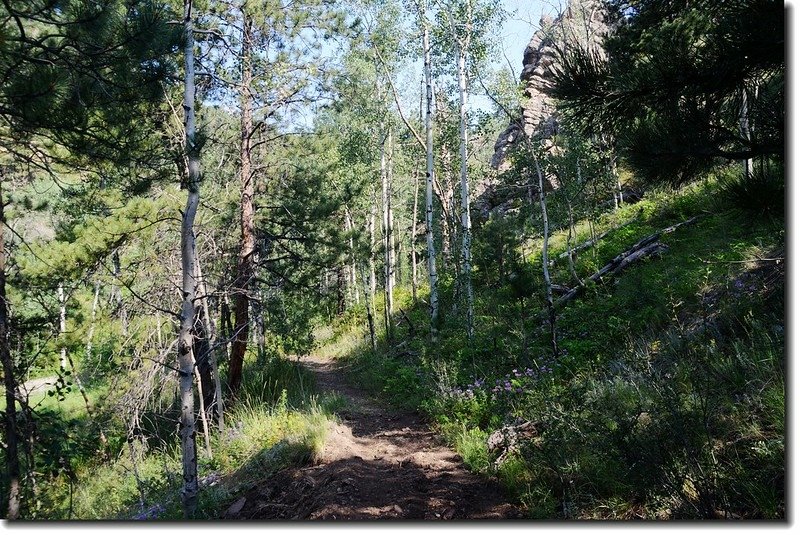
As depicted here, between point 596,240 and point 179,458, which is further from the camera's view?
point 596,240

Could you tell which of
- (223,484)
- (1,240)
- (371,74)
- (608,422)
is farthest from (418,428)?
(371,74)

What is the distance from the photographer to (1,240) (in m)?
3.73

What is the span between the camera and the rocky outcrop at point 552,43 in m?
2.93

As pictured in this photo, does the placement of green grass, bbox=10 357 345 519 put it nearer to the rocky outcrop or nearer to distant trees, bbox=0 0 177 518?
distant trees, bbox=0 0 177 518

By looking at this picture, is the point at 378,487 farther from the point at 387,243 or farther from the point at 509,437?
the point at 387,243

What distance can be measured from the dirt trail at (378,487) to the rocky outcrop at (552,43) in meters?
3.05

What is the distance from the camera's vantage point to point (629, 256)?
9922mm

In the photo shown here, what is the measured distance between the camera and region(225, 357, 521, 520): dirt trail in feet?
11.0

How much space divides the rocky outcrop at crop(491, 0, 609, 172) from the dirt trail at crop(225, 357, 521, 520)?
3.05 metres

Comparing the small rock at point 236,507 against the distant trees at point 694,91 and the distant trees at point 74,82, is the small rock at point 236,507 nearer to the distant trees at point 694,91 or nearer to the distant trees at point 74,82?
the distant trees at point 74,82

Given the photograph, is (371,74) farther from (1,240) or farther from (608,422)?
(608,422)

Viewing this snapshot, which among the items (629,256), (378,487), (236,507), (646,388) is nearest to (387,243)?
(629,256)

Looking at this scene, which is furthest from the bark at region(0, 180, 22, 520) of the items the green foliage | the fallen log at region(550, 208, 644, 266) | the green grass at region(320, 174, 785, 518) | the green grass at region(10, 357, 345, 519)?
the fallen log at region(550, 208, 644, 266)

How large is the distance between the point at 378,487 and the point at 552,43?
3753 mm
